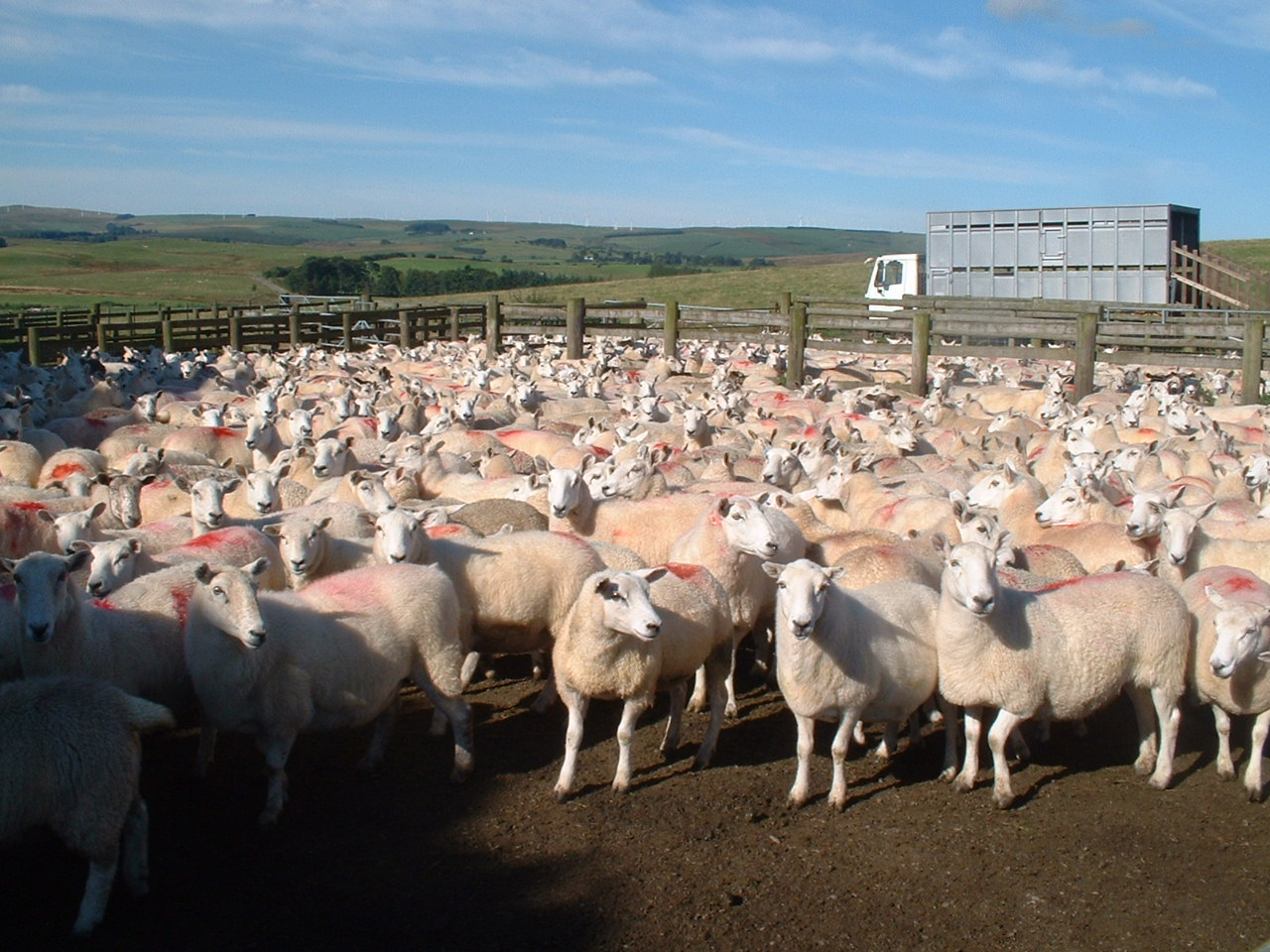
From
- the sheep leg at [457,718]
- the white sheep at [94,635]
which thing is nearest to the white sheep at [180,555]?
the white sheep at [94,635]

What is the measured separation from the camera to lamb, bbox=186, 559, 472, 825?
5594mm

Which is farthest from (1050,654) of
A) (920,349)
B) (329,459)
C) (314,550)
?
(920,349)

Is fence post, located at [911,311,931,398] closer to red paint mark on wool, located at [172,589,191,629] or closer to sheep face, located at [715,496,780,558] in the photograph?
sheep face, located at [715,496,780,558]

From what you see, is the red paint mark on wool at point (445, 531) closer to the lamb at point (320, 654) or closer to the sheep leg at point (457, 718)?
the lamb at point (320, 654)

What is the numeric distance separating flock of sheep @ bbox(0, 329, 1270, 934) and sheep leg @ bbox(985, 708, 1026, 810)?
0.7 inches

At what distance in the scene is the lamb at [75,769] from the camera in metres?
Result: 4.51

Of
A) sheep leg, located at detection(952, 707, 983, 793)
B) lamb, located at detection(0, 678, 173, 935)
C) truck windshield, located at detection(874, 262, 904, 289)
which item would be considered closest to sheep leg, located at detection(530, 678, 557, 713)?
sheep leg, located at detection(952, 707, 983, 793)

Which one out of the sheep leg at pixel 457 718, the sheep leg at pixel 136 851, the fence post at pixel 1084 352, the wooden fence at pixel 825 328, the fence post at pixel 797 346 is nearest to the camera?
the sheep leg at pixel 136 851

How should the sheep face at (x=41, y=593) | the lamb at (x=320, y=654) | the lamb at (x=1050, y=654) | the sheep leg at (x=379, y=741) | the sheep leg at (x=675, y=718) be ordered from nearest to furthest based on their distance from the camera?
the sheep face at (x=41, y=593) < the lamb at (x=320, y=654) < the lamb at (x=1050, y=654) < the sheep leg at (x=379, y=741) < the sheep leg at (x=675, y=718)

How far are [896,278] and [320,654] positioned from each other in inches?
1271

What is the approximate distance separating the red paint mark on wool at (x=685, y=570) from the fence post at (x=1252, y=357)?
12.4 metres

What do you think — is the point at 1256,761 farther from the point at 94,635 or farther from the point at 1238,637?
the point at 94,635

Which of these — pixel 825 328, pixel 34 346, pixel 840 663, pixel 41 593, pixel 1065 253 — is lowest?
pixel 840 663

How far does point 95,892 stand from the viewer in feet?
15.0
